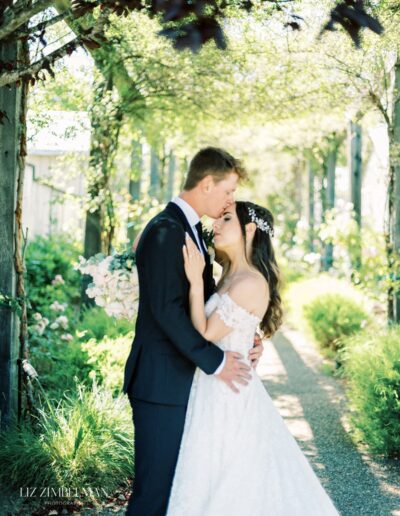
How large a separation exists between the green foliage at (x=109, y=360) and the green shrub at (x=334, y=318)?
392cm

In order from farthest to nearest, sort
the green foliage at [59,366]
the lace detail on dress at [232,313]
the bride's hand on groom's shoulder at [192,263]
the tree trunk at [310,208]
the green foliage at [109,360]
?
the tree trunk at [310,208], the green foliage at [59,366], the green foliage at [109,360], the lace detail on dress at [232,313], the bride's hand on groom's shoulder at [192,263]

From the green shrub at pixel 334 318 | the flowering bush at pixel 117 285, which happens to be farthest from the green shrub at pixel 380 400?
the green shrub at pixel 334 318

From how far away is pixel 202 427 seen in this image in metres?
3.23

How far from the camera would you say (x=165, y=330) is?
3021 mm

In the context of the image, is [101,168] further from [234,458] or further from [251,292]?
[234,458]

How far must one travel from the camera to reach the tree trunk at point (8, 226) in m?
4.43

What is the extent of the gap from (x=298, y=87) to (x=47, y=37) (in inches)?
150

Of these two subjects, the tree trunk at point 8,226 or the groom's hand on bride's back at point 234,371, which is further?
the tree trunk at point 8,226

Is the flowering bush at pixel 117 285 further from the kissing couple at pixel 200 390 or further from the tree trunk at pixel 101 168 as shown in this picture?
the tree trunk at pixel 101 168

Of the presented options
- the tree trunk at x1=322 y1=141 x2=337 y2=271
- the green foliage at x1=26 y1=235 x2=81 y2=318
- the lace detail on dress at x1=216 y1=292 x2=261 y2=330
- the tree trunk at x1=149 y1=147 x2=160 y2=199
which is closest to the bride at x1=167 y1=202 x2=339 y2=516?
the lace detail on dress at x1=216 y1=292 x2=261 y2=330

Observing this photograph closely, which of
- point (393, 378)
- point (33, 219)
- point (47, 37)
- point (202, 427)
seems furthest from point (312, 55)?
point (33, 219)

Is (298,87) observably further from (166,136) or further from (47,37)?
(47,37)

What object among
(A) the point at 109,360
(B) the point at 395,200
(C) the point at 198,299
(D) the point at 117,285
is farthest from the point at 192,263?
(B) the point at 395,200

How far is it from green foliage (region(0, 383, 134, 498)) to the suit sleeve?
5.05ft
